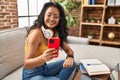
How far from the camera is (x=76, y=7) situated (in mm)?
3715

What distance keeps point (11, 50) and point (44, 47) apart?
0.60m

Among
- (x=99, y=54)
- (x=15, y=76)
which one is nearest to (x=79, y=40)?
(x=99, y=54)

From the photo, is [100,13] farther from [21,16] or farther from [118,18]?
[21,16]

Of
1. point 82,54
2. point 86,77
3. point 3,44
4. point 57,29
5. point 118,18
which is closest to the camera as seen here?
point 86,77

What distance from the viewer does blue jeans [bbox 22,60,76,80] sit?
4.29ft

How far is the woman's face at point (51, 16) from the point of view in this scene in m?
1.29

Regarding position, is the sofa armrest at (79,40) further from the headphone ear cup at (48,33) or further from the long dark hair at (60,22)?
the headphone ear cup at (48,33)

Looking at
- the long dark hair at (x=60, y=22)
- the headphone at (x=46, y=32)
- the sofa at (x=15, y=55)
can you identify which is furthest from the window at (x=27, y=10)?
the headphone at (x=46, y=32)

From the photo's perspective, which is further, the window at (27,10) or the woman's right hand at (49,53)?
the window at (27,10)

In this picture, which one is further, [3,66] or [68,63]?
[3,66]

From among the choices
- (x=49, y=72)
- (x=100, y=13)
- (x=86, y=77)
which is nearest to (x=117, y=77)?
(x=86, y=77)

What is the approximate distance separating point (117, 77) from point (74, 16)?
8.61 feet

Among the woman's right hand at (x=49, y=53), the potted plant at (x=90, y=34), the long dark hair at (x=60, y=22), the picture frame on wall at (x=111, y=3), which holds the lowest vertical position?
the potted plant at (x=90, y=34)

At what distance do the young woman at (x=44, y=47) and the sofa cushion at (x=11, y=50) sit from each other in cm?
39
